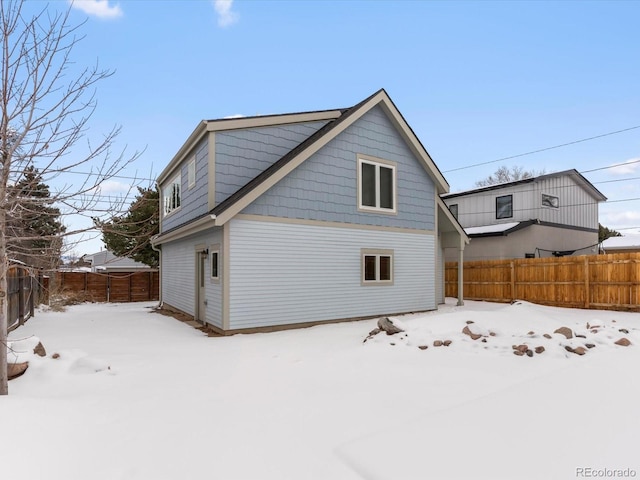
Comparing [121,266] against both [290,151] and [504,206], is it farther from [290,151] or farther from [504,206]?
[504,206]

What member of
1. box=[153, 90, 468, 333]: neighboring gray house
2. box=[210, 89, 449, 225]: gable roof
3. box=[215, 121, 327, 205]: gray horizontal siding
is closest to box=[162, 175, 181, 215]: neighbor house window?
box=[153, 90, 468, 333]: neighboring gray house

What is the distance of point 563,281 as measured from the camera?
15.0 metres

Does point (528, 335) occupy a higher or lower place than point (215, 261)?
lower

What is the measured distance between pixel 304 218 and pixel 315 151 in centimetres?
202

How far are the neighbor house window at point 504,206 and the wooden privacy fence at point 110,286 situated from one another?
2032 cm

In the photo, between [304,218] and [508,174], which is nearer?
[304,218]

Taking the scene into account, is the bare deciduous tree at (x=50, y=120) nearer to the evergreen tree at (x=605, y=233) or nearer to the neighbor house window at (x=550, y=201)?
the neighbor house window at (x=550, y=201)

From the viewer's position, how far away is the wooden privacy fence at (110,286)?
19.7 metres

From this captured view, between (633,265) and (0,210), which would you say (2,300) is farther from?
(633,265)

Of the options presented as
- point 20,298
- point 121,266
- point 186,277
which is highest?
point 186,277

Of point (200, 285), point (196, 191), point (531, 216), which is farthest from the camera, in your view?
point (531, 216)

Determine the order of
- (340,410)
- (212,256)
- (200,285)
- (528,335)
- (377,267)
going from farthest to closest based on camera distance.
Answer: (377,267) < (200,285) < (212,256) < (528,335) < (340,410)

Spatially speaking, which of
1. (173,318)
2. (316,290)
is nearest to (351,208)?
(316,290)

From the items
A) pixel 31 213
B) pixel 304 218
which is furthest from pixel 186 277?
pixel 31 213
